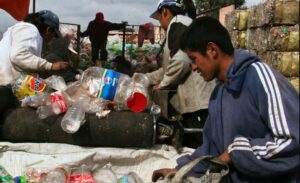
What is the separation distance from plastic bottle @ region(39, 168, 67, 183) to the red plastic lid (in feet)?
2.24

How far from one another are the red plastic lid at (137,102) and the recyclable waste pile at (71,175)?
443 mm

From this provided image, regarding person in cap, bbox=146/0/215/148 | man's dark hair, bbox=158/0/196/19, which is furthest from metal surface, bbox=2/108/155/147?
man's dark hair, bbox=158/0/196/19

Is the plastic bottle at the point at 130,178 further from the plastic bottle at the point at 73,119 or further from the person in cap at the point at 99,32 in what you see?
the person in cap at the point at 99,32

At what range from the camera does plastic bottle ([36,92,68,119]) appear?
290 cm

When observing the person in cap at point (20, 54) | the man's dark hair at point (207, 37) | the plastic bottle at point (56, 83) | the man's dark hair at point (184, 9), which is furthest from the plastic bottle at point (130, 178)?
the man's dark hair at point (184, 9)

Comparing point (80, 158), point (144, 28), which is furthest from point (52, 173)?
point (144, 28)

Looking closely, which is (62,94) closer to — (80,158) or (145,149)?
(80,158)

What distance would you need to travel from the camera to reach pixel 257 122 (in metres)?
1.70

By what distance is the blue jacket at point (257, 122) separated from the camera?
1.54 meters

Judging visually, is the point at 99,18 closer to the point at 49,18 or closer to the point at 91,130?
the point at 49,18

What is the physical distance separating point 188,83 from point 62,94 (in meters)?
0.97

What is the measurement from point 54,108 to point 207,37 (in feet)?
4.72

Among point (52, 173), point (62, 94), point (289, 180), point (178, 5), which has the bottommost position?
point (52, 173)

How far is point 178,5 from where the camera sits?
3816 mm
